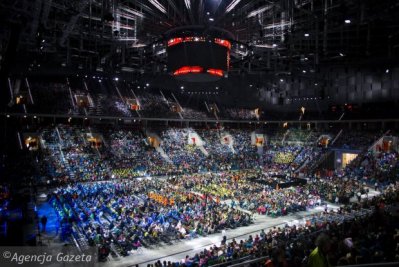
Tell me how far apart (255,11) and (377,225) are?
13.9 metres

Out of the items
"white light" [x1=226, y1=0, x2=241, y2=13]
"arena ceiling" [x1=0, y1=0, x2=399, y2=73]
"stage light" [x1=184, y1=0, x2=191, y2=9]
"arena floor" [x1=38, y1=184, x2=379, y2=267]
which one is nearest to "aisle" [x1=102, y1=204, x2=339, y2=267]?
"arena floor" [x1=38, y1=184, x2=379, y2=267]

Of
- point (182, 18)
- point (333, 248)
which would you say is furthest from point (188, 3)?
point (333, 248)

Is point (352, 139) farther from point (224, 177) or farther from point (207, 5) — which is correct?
point (207, 5)

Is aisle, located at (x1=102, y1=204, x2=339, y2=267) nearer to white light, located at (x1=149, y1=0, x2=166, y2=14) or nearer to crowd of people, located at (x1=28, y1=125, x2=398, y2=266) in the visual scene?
crowd of people, located at (x1=28, y1=125, x2=398, y2=266)

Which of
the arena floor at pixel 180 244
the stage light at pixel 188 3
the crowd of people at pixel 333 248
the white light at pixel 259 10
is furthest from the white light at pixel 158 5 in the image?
the crowd of people at pixel 333 248

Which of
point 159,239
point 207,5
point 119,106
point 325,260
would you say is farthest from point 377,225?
point 119,106

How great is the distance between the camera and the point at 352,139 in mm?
42594

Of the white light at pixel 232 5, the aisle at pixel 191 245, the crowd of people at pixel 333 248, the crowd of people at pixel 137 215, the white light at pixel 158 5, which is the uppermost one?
the white light at pixel 158 5

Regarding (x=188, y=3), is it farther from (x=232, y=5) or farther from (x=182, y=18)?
(x=232, y=5)

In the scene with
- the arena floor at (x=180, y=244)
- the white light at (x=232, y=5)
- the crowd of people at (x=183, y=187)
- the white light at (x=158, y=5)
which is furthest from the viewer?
the white light at (x=158, y=5)

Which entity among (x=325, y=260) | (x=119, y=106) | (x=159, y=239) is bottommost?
(x=159, y=239)

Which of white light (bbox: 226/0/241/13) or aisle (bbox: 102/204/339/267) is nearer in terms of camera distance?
aisle (bbox: 102/204/339/267)

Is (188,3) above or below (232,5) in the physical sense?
above

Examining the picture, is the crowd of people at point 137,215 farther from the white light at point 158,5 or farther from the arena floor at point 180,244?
the white light at point 158,5
